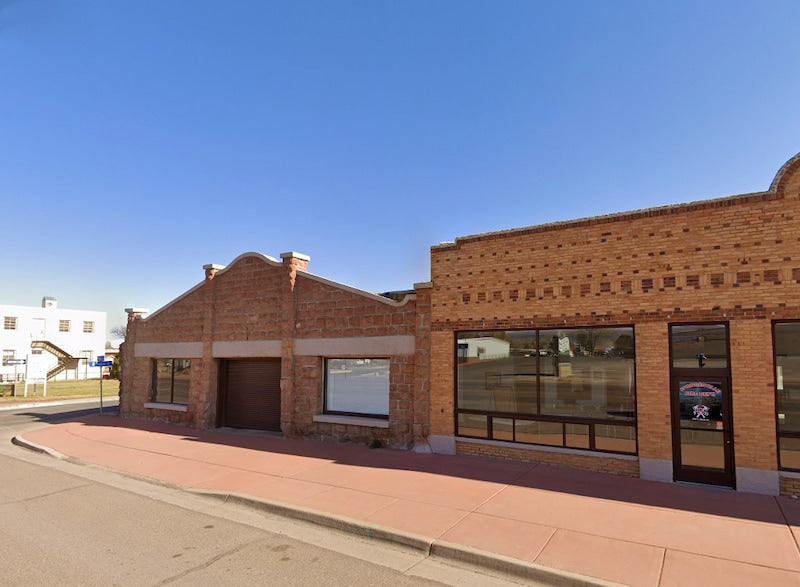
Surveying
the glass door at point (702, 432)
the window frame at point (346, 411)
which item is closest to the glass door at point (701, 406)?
the glass door at point (702, 432)

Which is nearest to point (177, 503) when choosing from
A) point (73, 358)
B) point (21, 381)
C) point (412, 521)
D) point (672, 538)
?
point (412, 521)

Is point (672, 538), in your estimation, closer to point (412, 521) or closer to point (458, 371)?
point (412, 521)

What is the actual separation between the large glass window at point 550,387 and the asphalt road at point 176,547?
5319 millimetres

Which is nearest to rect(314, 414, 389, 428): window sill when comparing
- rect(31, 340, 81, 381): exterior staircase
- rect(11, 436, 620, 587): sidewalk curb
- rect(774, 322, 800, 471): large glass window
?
rect(11, 436, 620, 587): sidewalk curb

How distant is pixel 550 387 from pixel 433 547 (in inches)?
217

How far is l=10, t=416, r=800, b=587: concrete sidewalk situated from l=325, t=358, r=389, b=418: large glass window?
→ 1.23m

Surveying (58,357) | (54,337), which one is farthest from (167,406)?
(54,337)

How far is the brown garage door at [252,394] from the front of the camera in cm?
1602

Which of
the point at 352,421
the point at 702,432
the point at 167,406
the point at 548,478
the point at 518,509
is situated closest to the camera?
the point at 518,509

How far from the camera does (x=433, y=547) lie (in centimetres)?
665

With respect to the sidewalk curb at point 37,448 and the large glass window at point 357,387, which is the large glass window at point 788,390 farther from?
the sidewalk curb at point 37,448

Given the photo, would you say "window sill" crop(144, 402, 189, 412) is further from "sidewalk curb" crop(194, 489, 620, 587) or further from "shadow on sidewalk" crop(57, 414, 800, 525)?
"sidewalk curb" crop(194, 489, 620, 587)

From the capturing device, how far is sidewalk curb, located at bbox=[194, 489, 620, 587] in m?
5.74

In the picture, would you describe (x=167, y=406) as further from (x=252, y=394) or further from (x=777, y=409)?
(x=777, y=409)
